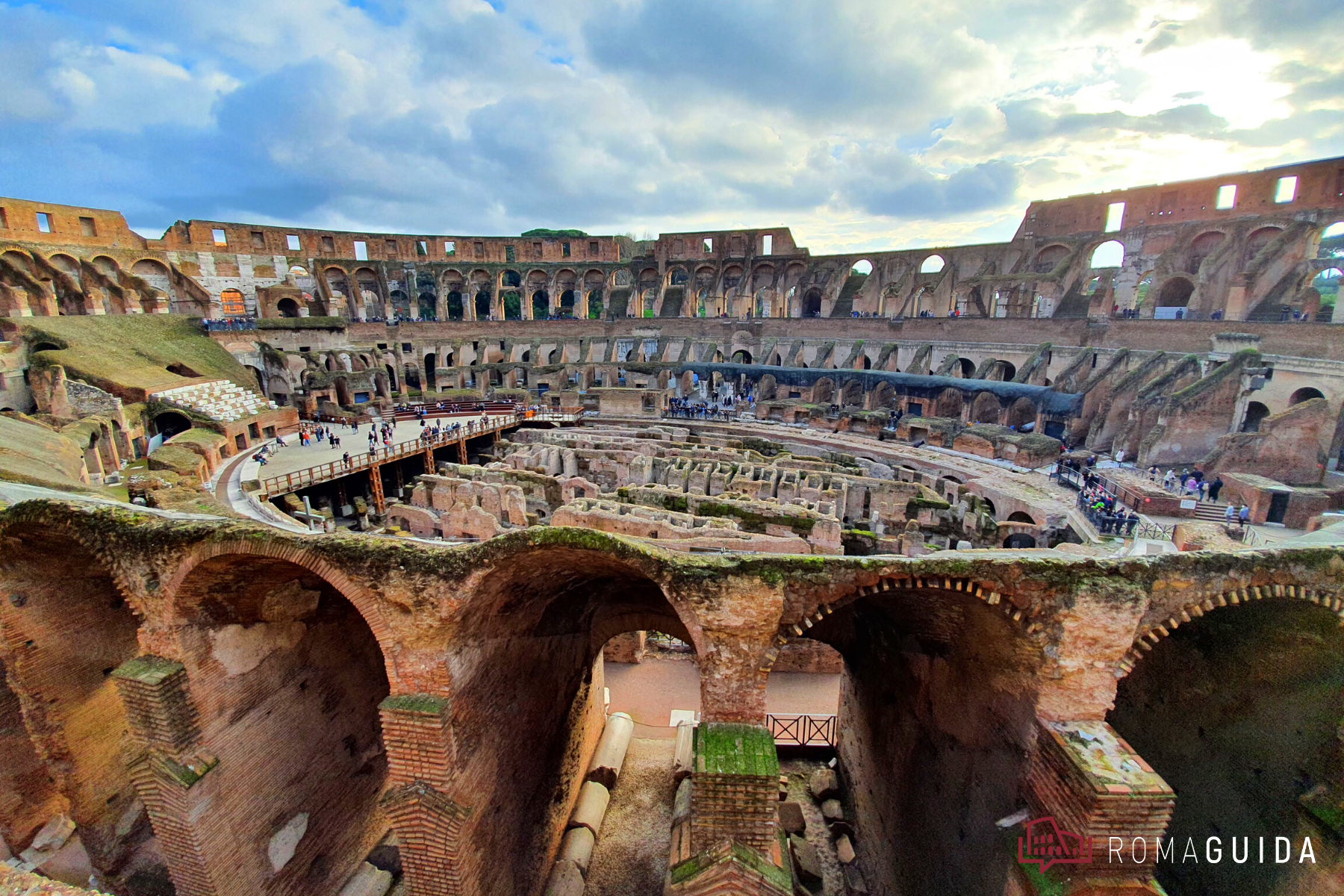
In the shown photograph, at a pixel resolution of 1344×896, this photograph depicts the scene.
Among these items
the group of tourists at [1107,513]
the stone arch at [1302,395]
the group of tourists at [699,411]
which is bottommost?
the group of tourists at [1107,513]

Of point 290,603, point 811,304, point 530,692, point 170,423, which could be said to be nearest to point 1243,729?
point 530,692

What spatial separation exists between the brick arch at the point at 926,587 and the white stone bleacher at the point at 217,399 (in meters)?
25.9

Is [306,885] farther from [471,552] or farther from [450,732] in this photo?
[471,552]

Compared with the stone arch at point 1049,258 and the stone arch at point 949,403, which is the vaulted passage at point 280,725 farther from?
the stone arch at point 1049,258

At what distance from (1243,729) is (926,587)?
4560mm

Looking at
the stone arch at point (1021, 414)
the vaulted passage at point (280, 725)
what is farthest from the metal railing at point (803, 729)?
the stone arch at point (1021, 414)

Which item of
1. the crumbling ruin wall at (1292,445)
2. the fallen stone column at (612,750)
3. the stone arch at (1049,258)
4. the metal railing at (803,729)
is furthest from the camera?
the stone arch at (1049,258)

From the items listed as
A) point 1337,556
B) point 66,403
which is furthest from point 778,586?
point 66,403

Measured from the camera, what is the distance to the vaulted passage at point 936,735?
6.97m

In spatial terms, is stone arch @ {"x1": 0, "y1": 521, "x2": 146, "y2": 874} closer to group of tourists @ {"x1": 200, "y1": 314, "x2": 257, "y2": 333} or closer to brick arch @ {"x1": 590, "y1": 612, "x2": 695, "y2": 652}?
brick arch @ {"x1": 590, "y1": 612, "x2": 695, "y2": 652}

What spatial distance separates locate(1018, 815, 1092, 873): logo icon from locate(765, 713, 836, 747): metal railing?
21.4ft

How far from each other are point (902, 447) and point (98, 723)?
2429cm

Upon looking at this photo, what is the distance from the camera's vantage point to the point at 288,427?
91.4 ft

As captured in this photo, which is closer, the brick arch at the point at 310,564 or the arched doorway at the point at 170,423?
the brick arch at the point at 310,564
